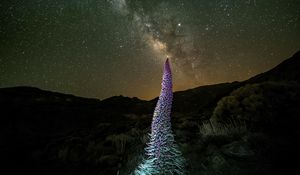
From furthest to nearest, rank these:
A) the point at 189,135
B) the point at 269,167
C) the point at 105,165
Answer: the point at 105,165, the point at 189,135, the point at 269,167

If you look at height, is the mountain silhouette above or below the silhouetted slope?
below

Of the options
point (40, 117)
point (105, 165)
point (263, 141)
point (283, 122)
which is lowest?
point (105, 165)

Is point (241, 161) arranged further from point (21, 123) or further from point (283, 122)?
point (21, 123)

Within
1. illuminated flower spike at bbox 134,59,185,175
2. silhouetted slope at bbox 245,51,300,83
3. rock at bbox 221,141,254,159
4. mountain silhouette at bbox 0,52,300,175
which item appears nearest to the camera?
illuminated flower spike at bbox 134,59,185,175

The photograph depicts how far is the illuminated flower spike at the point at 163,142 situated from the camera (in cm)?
460

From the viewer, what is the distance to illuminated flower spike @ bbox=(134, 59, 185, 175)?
15.1 feet

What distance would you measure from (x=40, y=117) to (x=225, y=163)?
89.9ft

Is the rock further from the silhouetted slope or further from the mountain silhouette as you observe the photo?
the silhouetted slope

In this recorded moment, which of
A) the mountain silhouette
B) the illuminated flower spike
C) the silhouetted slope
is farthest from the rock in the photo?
the silhouetted slope

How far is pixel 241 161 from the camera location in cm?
612

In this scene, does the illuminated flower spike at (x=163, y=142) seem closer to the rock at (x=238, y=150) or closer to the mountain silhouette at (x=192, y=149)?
the mountain silhouette at (x=192, y=149)

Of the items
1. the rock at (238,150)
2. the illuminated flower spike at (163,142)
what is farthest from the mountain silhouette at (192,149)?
the illuminated flower spike at (163,142)

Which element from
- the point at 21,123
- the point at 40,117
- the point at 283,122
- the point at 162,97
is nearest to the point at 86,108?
the point at 40,117

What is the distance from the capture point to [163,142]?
203 inches
